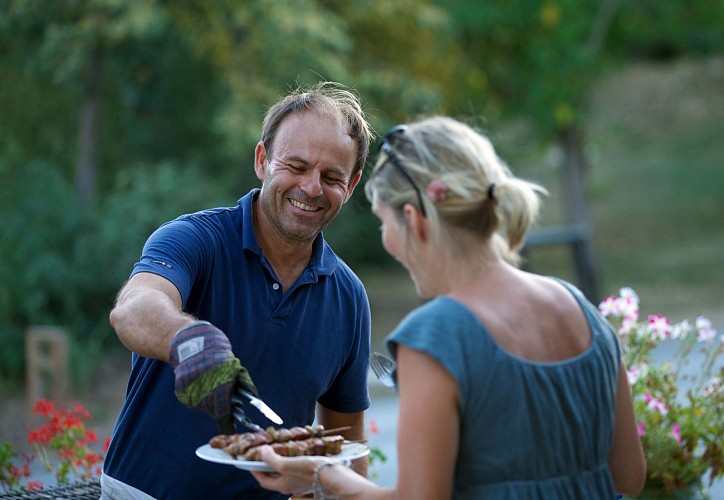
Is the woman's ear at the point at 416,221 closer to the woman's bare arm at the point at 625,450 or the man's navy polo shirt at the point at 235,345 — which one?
the woman's bare arm at the point at 625,450

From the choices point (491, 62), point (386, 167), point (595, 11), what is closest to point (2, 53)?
point (491, 62)

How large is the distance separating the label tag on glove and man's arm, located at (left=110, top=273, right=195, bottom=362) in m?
0.13

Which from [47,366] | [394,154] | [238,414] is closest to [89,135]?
[47,366]

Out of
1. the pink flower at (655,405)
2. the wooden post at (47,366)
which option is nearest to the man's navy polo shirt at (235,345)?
the pink flower at (655,405)

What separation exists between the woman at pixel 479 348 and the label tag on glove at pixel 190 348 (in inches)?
14.4

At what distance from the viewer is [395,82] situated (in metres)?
15.4

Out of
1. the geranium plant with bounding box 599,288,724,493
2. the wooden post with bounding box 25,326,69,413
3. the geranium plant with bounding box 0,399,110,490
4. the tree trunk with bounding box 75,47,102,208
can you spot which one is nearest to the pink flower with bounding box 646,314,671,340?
the geranium plant with bounding box 599,288,724,493

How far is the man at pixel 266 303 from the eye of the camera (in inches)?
129

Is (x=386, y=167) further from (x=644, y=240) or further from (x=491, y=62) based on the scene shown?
(x=644, y=240)

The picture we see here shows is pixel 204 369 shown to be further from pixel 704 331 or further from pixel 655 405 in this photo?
pixel 704 331

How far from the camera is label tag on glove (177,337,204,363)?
2.72 m

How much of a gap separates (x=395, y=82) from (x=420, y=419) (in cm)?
1334

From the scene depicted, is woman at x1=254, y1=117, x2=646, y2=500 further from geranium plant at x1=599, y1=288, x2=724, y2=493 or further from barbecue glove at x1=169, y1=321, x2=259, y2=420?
geranium plant at x1=599, y1=288, x2=724, y2=493

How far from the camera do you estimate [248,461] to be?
2605mm
